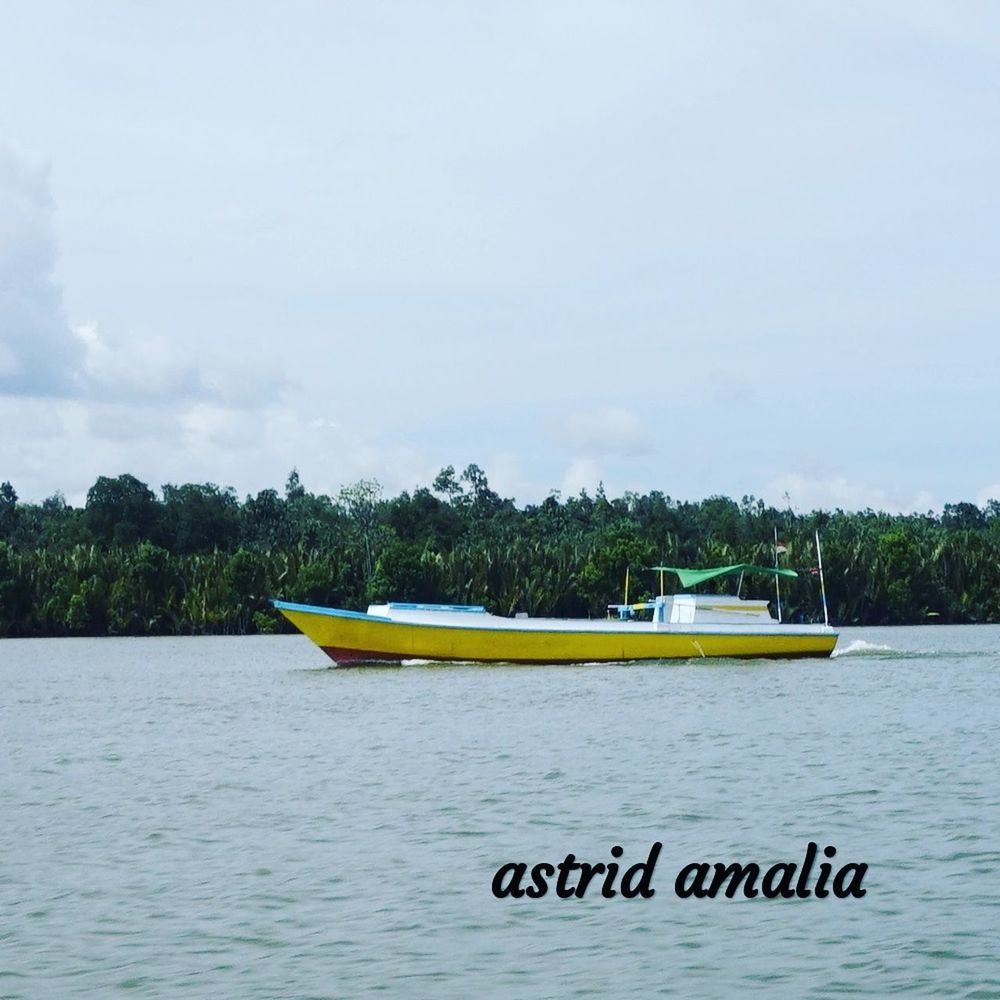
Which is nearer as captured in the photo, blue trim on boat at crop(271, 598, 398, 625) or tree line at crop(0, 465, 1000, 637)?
blue trim on boat at crop(271, 598, 398, 625)

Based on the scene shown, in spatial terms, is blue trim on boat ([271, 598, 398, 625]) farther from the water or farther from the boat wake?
the boat wake

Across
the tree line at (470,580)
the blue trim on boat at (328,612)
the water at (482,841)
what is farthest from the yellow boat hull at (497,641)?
the tree line at (470,580)

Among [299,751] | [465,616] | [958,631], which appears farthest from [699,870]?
[958,631]

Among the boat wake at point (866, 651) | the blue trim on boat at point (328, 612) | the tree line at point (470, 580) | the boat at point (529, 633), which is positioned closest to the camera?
the blue trim on boat at point (328, 612)

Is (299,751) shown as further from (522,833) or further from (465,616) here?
(465,616)

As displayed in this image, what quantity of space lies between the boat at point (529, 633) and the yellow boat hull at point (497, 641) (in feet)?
0.12

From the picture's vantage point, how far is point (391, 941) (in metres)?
15.0

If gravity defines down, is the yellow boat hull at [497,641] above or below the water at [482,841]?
above

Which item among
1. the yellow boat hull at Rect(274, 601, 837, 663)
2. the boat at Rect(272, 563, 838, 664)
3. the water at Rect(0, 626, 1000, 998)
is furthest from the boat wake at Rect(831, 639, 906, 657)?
the water at Rect(0, 626, 1000, 998)

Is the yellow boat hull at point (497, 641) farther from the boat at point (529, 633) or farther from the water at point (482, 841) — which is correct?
the water at point (482, 841)

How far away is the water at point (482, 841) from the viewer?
1397cm

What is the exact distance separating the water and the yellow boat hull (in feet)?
41.4

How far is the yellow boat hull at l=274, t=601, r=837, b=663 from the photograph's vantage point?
5481cm

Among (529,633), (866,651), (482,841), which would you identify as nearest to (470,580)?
(866,651)
